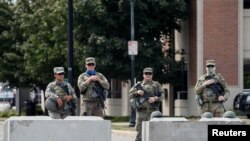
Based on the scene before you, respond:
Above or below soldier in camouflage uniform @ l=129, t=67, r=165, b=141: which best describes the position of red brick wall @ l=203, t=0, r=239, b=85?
above

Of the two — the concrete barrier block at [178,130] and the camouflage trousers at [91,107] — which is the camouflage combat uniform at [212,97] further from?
the concrete barrier block at [178,130]

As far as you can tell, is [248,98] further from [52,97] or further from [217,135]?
[217,135]

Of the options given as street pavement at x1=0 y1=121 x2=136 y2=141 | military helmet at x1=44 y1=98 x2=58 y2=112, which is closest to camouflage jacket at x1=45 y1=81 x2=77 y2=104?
military helmet at x1=44 y1=98 x2=58 y2=112

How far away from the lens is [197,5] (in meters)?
36.1

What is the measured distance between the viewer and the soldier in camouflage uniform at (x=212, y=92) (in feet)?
54.3

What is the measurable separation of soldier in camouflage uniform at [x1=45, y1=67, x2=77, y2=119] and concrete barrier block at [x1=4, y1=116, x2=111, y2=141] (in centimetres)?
358

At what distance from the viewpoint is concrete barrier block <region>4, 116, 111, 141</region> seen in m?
11.8

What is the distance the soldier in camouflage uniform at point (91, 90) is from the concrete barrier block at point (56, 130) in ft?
13.2

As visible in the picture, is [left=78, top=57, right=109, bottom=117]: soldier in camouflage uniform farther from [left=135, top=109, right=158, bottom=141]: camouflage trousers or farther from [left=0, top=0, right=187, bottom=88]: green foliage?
[left=0, top=0, right=187, bottom=88]: green foliage

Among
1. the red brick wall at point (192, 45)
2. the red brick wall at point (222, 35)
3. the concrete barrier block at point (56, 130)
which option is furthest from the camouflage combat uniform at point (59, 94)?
the red brick wall at point (192, 45)

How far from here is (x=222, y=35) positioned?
36.1m

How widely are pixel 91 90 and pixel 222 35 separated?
20.8 m

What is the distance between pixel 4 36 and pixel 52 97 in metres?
31.0

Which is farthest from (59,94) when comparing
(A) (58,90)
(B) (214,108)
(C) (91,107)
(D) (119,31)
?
(D) (119,31)
